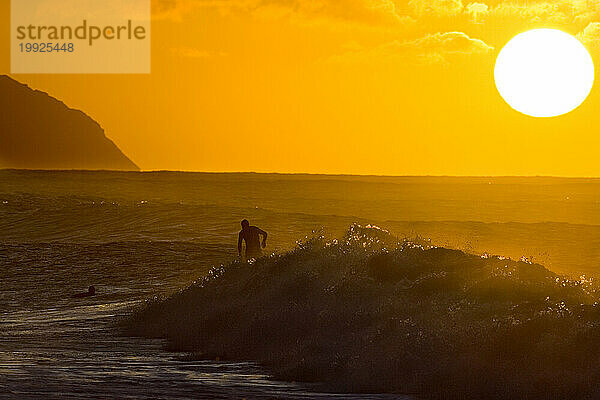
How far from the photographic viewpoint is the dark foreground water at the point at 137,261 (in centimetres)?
1506

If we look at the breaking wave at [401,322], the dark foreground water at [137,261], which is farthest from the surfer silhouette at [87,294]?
the breaking wave at [401,322]

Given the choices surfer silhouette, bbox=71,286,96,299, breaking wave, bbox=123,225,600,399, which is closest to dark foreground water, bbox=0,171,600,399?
surfer silhouette, bbox=71,286,96,299

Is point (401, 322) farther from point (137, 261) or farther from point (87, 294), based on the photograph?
point (137, 261)

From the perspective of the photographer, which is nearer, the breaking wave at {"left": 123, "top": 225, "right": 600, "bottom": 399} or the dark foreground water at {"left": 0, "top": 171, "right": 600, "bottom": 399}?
the breaking wave at {"left": 123, "top": 225, "right": 600, "bottom": 399}

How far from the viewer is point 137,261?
43000mm

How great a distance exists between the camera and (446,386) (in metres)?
14.0

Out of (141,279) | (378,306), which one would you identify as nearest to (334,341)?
(378,306)

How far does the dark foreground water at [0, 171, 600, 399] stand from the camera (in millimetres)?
15062

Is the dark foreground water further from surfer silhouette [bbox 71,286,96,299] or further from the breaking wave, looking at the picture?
the breaking wave

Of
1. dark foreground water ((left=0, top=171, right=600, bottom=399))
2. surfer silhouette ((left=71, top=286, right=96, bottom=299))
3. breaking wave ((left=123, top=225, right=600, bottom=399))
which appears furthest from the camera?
surfer silhouette ((left=71, top=286, right=96, bottom=299))

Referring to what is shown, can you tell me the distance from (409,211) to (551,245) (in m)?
44.4

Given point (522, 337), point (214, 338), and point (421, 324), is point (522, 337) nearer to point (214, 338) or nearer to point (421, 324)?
point (421, 324)

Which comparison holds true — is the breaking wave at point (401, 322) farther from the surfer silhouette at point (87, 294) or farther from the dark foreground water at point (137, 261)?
the surfer silhouette at point (87, 294)

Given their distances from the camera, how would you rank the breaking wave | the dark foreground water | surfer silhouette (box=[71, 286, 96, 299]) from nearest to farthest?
1. the breaking wave
2. the dark foreground water
3. surfer silhouette (box=[71, 286, 96, 299])
